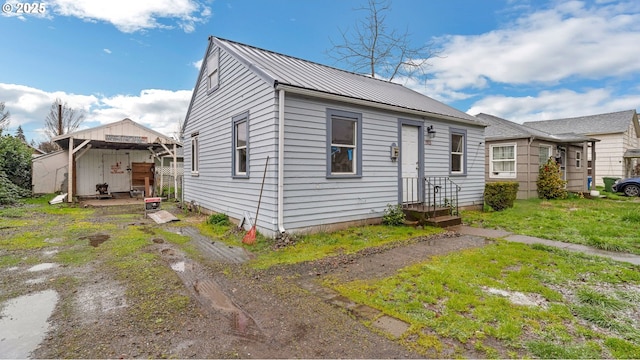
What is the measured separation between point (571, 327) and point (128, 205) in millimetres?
14121

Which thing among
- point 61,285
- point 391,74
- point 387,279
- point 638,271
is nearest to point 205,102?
point 61,285

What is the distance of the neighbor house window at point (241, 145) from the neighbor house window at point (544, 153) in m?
13.7

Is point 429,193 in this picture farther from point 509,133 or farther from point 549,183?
point 549,183

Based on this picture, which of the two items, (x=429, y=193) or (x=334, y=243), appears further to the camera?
(x=429, y=193)

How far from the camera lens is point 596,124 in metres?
21.1

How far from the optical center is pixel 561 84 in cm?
1958

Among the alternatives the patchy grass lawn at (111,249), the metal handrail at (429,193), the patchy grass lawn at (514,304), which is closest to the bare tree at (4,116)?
the patchy grass lawn at (111,249)

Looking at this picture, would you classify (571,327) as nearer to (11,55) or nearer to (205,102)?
(205,102)

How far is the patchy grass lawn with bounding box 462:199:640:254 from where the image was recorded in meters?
5.68

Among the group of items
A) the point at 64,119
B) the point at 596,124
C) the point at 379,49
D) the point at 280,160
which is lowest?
the point at 280,160

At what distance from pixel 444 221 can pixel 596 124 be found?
882 inches

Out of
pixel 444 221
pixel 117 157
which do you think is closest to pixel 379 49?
pixel 444 221

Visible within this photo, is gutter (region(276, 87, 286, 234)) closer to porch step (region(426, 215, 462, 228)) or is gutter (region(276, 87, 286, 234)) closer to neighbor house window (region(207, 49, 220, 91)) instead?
porch step (region(426, 215, 462, 228))

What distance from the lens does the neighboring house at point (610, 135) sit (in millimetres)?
19750
